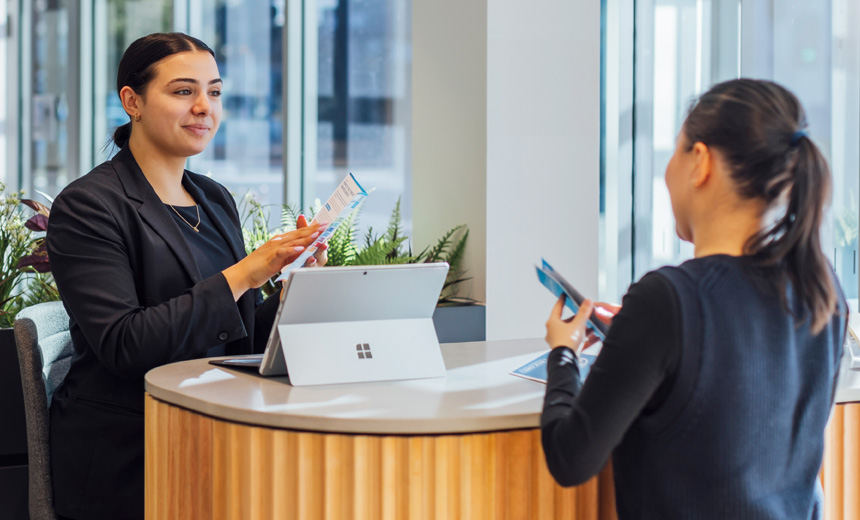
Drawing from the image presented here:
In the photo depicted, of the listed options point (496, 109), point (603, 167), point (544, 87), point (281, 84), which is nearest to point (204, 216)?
point (496, 109)

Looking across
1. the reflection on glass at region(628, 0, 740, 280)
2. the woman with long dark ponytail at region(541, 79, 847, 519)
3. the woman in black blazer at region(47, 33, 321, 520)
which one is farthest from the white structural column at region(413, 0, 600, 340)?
the woman with long dark ponytail at region(541, 79, 847, 519)

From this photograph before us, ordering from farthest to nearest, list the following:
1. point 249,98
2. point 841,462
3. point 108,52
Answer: point 108,52 → point 249,98 → point 841,462

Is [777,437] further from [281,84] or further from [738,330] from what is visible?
[281,84]

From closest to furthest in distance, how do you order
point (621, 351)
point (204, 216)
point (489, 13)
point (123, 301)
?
point (621, 351)
point (123, 301)
point (204, 216)
point (489, 13)

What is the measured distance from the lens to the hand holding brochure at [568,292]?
140cm

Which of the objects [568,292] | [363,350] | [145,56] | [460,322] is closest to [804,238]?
[568,292]

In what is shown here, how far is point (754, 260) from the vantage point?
3.92 ft

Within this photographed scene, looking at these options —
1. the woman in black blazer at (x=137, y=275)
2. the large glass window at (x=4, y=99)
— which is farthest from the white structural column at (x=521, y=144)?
the large glass window at (x=4, y=99)

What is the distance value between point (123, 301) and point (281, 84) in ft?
12.3

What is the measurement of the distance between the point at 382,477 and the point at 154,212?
972mm

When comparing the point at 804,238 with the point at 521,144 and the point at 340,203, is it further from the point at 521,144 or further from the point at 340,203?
the point at 521,144

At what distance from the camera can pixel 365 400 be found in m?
1.52

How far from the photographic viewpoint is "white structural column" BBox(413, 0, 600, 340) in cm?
326

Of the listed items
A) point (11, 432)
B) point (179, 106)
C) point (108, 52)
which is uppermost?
point (108, 52)
